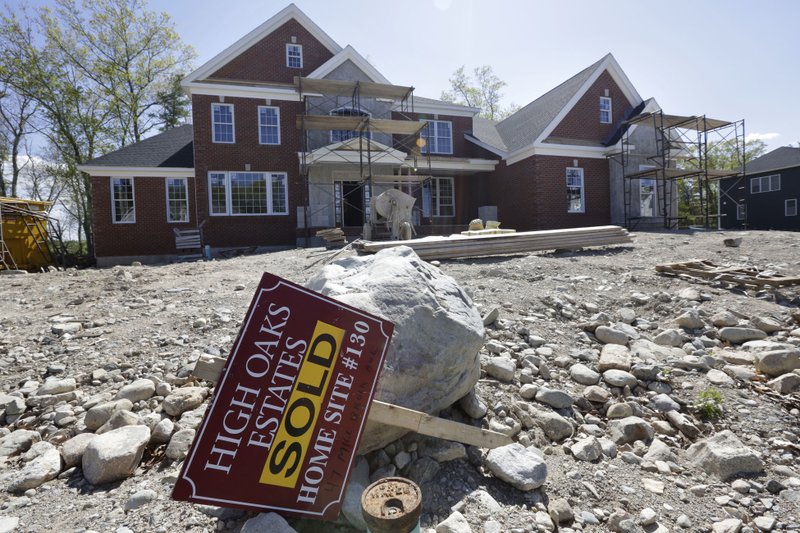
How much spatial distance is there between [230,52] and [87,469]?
17.8 m

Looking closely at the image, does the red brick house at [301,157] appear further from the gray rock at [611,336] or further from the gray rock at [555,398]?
the gray rock at [555,398]

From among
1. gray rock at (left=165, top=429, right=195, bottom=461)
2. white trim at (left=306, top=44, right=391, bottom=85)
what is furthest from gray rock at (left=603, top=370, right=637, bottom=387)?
white trim at (left=306, top=44, right=391, bottom=85)

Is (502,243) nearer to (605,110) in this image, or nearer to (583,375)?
(583,375)

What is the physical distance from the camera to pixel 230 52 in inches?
665

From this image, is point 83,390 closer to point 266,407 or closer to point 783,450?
point 266,407

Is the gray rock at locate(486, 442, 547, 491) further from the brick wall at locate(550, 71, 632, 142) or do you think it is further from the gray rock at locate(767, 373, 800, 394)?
the brick wall at locate(550, 71, 632, 142)

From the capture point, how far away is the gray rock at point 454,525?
2.28 metres

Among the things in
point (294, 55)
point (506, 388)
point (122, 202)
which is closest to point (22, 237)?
point (122, 202)

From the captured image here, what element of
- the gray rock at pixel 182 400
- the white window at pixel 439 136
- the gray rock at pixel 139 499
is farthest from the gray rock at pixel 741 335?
the white window at pixel 439 136

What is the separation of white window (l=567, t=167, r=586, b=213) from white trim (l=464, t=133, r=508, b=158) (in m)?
3.09

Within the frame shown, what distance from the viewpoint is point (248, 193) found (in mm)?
17344

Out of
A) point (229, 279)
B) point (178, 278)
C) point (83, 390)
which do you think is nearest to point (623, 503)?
point (83, 390)

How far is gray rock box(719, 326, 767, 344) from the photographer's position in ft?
17.2

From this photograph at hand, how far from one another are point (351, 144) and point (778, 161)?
29.9m
